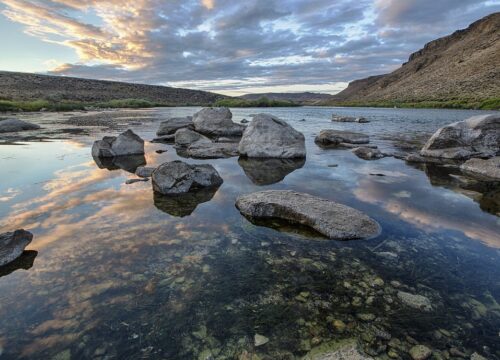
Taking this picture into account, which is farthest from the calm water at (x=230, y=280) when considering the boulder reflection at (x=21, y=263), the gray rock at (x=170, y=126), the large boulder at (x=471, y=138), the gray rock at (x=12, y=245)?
the gray rock at (x=170, y=126)

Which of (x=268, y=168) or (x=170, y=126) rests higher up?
(x=170, y=126)

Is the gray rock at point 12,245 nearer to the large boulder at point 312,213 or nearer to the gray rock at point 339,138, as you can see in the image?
the large boulder at point 312,213

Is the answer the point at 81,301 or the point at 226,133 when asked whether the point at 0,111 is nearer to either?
the point at 226,133

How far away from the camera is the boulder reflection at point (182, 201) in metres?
6.63

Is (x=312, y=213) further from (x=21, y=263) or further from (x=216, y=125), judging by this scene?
(x=216, y=125)

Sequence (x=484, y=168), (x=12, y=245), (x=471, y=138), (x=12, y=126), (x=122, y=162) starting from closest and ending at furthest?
(x=12, y=245), (x=484, y=168), (x=122, y=162), (x=471, y=138), (x=12, y=126)

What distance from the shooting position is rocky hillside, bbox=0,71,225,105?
66.1 meters

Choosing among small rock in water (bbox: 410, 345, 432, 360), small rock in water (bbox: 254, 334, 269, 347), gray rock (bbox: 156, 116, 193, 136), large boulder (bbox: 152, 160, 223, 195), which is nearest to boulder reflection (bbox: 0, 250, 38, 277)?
large boulder (bbox: 152, 160, 223, 195)

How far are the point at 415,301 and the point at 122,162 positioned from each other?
10.9 meters

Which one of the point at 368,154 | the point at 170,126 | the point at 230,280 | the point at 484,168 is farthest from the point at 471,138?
the point at 170,126

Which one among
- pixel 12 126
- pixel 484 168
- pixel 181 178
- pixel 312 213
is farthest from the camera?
pixel 12 126

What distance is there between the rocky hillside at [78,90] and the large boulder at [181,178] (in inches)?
2452

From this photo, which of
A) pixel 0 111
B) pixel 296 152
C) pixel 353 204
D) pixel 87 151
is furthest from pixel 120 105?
pixel 353 204

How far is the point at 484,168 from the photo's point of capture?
1005 centimetres
